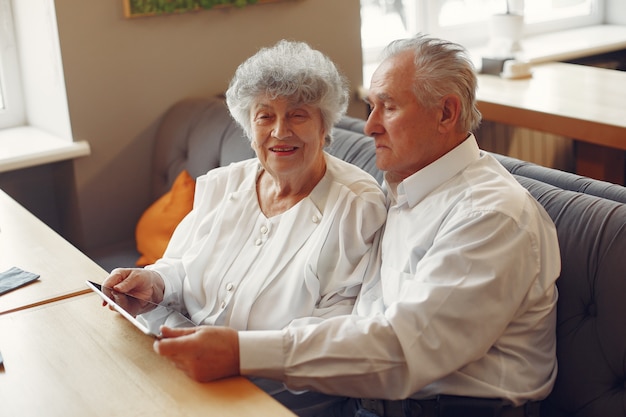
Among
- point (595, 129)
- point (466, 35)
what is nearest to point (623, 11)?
point (466, 35)

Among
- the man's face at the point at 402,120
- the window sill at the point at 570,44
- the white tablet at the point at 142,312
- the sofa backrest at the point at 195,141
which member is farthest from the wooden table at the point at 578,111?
the white tablet at the point at 142,312

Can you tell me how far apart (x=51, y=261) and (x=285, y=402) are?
2.26 ft

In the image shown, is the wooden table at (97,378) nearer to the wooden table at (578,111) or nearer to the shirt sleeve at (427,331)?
the shirt sleeve at (427,331)

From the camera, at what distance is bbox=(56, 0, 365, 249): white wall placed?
9.89 feet

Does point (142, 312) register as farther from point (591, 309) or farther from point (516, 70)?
point (516, 70)

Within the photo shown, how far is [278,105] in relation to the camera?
6.41 feet

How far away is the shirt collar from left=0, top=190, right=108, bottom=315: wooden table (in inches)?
29.2

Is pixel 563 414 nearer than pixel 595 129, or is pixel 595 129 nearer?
pixel 563 414

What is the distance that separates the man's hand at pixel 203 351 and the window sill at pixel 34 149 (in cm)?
164

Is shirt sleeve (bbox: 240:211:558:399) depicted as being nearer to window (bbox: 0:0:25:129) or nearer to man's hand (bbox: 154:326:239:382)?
man's hand (bbox: 154:326:239:382)

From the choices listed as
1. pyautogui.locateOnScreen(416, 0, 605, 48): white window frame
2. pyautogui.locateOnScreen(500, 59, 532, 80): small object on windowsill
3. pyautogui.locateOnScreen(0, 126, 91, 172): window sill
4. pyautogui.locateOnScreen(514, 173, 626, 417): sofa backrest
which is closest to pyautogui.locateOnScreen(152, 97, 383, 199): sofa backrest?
pyautogui.locateOnScreen(0, 126, 91, 172): window sill

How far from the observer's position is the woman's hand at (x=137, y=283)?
1883mm

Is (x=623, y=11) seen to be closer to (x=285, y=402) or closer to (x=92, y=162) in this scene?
(x=92, y=162)

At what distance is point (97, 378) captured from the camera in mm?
1487
